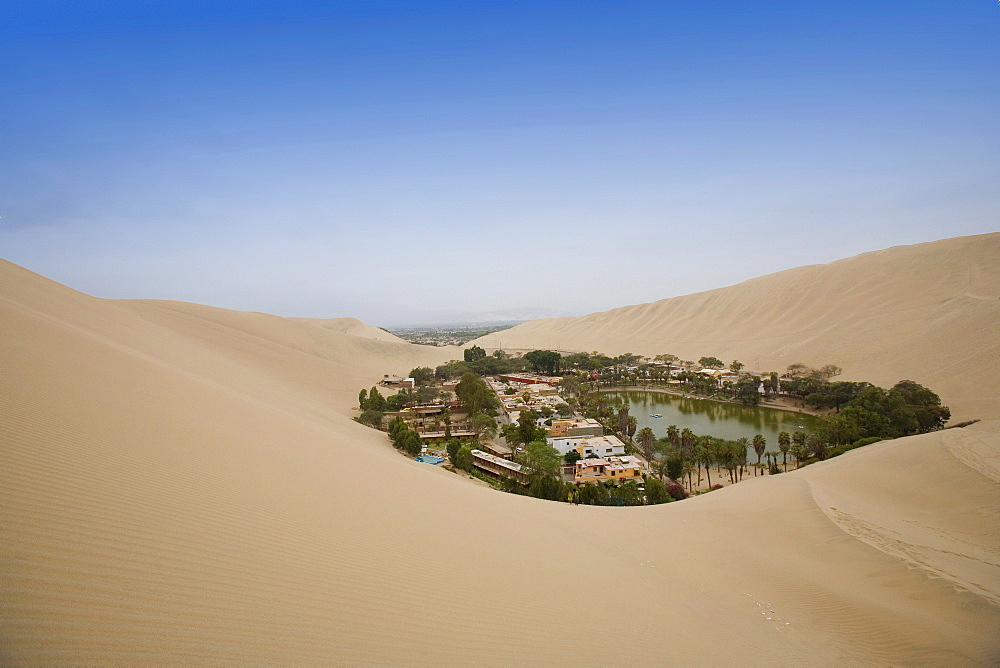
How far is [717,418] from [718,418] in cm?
8

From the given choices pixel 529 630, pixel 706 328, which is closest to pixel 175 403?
pixel 529 630

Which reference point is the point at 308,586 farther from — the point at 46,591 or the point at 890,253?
the point at 890,253

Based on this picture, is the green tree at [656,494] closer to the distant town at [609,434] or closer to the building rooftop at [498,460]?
the distant town at [609,434]

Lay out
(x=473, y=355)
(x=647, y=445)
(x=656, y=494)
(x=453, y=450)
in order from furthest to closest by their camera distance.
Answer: (x=473, y=355) → (x=647, y=445) → (x=453, y=450) → (x=656, y=494)

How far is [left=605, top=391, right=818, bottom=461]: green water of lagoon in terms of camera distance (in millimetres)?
30141

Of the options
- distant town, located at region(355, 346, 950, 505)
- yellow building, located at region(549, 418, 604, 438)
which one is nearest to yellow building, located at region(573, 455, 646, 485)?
distant town, located at region(355, 346, 950, 505)

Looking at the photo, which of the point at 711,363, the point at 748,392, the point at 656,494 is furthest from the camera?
the point at 711,363

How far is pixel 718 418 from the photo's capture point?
34.6 metres

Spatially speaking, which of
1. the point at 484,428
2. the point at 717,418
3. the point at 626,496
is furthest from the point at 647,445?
the point at 717,418

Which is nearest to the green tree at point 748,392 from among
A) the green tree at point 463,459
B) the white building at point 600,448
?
the white building at point 600,448

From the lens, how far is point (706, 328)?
7938 cm

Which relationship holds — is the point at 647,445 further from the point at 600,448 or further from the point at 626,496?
the point at 626,496

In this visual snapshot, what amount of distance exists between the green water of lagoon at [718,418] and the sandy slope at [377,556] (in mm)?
18626

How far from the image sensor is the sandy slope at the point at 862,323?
36.6m
